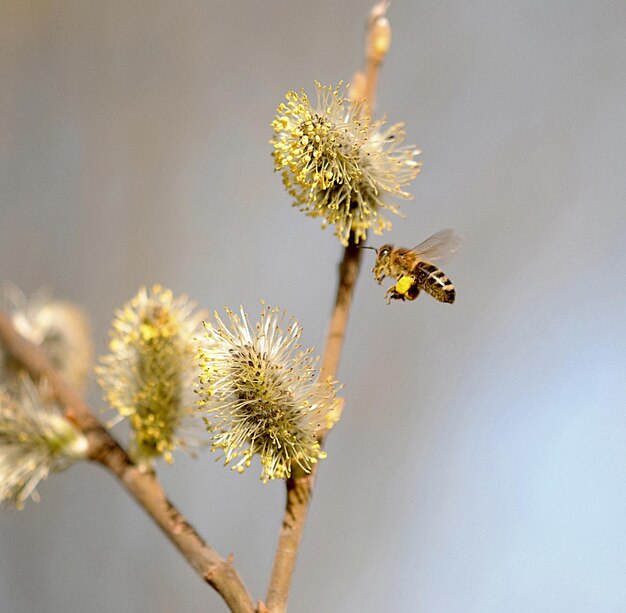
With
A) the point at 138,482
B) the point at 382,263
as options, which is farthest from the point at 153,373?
the point at 382,263

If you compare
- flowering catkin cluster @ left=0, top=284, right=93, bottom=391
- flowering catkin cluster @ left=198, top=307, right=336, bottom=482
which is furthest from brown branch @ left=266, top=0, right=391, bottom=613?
flowering catkin cluster @ left=0, top=284, right=93, bottom=391

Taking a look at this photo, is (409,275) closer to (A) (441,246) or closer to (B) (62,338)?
(A) (441,246)

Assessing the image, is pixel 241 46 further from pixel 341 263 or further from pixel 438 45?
pixel 341 263

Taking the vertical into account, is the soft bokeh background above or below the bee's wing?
above

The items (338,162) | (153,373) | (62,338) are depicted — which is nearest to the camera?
(338,162)

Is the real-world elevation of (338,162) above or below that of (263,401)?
above

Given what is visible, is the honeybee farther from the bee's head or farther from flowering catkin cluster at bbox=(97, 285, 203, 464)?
flowering catkin cluster at bbox=(97, 285, 203, 464)
